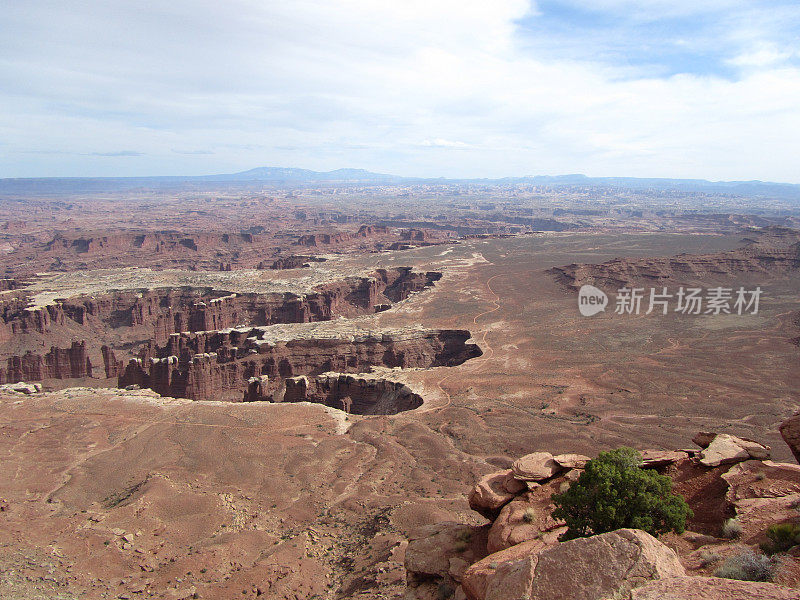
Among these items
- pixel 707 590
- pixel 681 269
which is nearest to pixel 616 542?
pixel 707 590

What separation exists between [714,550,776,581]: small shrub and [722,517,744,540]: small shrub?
214 cm

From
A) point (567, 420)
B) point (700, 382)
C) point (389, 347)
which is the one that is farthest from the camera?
point (389, 347)

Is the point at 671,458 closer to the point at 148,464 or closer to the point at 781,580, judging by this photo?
the point at 781,580

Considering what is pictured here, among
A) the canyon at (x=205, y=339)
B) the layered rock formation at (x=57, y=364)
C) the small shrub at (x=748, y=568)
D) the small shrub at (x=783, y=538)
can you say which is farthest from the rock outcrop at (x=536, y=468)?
the layered rock formation at (x=57, y=364)

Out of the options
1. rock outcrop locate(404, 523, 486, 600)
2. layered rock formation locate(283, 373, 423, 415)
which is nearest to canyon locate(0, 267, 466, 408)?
layered rock formation locate(283, 373, 423, 415)

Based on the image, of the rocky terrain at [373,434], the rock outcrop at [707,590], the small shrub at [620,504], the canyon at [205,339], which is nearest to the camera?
the rock outcrop at [707,590]

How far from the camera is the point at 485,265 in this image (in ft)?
292

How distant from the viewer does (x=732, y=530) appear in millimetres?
9352

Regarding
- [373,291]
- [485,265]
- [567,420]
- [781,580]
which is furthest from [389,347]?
[485,265]

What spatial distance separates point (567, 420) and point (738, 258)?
66.0m

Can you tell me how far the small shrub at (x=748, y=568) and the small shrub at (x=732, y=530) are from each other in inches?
84.3

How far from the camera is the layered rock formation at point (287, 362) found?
36.2m

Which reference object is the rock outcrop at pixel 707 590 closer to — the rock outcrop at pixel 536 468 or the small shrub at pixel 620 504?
the small shrub at pixel 620 504

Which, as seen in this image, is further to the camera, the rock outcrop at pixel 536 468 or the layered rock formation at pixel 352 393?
the layered rock formation at pixel 352 393
